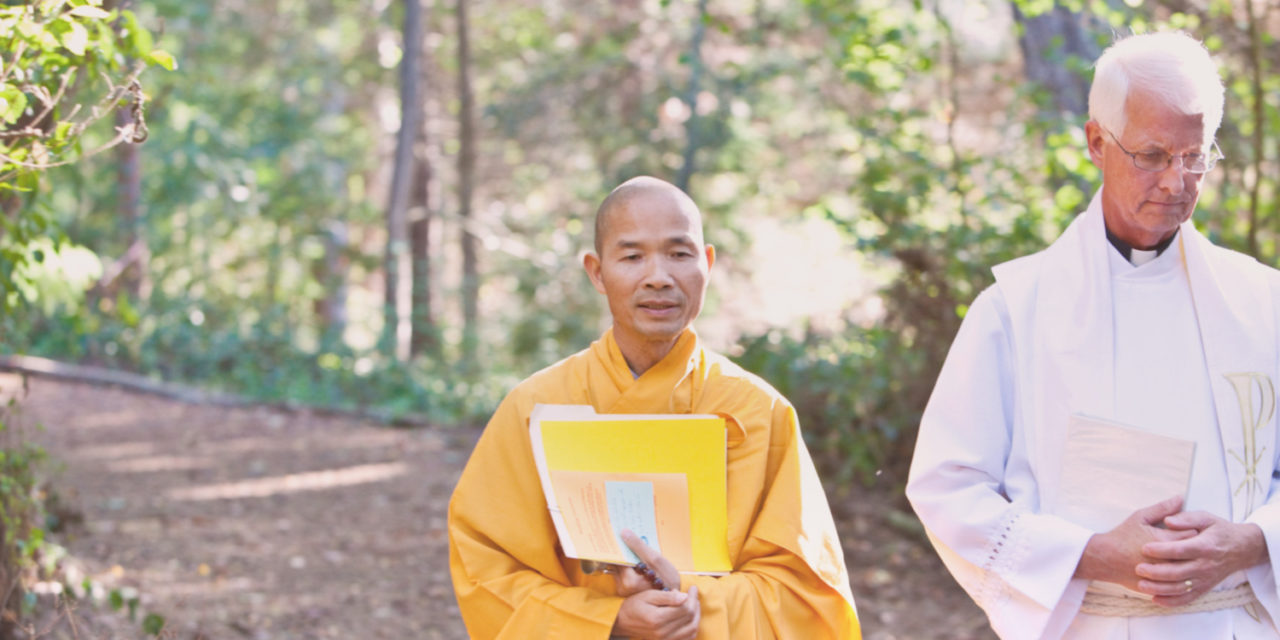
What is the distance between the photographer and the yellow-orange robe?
242 centimetres

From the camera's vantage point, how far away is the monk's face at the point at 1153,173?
2311 millimetres

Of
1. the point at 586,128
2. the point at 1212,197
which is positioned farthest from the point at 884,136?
the point at 586,128

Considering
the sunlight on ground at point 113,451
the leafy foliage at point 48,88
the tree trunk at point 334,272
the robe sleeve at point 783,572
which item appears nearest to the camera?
the robe sleeve at point 783,572

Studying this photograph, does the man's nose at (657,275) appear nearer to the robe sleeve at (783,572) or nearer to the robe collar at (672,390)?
the robe collar at (672,390)

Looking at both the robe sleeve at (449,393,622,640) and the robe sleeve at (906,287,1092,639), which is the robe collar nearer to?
the robe sleeve at (449,393,622,640)

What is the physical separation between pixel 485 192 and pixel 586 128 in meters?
4.90

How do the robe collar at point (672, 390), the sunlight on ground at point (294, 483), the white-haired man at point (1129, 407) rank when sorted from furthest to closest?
1. the sunlight on ground at point (294, 483)
2. the robe collar at point (672, 390)
3. the white-haired man at point (1129, 407)

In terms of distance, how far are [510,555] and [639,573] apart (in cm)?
30

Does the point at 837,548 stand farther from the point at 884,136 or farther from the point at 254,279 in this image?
the point at 254,279

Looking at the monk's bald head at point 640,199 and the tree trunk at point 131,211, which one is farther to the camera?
the tree trunk at point 131,211

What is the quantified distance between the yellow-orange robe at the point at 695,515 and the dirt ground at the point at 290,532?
Answer: 1.85 m

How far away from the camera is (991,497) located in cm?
240

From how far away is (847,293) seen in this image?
8305 mm

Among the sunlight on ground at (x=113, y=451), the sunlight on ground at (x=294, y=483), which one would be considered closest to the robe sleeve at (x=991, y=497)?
the sunlight on ground at (x=294, y=483)
